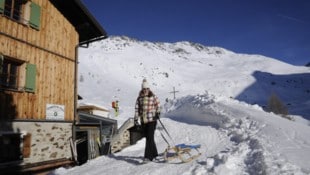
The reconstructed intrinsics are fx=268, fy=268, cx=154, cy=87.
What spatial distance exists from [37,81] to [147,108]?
5.75 meters

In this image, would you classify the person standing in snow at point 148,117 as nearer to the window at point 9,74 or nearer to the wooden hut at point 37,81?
the wooden hut at point 37,81

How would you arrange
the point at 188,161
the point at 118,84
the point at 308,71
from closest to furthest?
the point at 188,161 → the point at 118,84 → the point at 308,71

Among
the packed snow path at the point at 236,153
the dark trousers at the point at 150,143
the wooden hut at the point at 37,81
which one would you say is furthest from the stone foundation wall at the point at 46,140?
the dark trousers at the point at 150,143

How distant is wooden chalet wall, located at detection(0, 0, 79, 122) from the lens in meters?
9.52

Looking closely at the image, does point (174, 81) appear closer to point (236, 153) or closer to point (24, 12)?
point (24, 12)

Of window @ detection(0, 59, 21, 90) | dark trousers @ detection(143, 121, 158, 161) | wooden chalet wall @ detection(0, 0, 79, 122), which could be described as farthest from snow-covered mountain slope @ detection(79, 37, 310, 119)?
dark trousers @ detection(143, 121, 158, 161)

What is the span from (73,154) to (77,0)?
702cm

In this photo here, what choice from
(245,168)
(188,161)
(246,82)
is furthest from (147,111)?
(246,82)

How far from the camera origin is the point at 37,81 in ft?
34.4

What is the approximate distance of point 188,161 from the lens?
6.41 m

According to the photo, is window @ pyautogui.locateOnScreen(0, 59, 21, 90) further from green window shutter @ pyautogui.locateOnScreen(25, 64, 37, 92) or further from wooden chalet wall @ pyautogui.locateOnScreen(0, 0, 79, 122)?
green window shutter @ pyautogui.locateOnScreen(25, 64, 37, 92)

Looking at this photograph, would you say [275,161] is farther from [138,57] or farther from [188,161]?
[138,57]

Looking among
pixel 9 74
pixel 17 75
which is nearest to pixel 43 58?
pixel 17 75

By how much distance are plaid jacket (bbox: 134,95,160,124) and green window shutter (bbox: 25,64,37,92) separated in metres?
5.15
